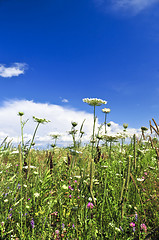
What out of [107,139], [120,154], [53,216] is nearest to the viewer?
[53,216]

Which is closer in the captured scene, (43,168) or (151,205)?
(151,205)

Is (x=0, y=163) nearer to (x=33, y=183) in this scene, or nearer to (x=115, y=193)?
(x=33, y=183)

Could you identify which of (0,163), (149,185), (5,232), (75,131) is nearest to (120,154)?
(149,185)

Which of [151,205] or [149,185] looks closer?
[151,205]

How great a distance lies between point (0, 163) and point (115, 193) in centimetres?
186

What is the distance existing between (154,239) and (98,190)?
1.08 metres

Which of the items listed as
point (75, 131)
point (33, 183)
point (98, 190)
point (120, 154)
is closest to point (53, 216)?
point (33, 183)

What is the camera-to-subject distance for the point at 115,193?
2951 mm

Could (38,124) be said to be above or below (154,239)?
above

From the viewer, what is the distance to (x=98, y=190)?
3072 mm

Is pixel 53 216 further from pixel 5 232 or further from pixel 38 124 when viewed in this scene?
pixel 38 124

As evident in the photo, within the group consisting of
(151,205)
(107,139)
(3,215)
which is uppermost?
(107,139)

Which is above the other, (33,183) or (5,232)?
(33,183)

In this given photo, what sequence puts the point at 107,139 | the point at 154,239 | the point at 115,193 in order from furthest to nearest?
the point at 107,139 < the point at 115,193 < the point at 154,239
